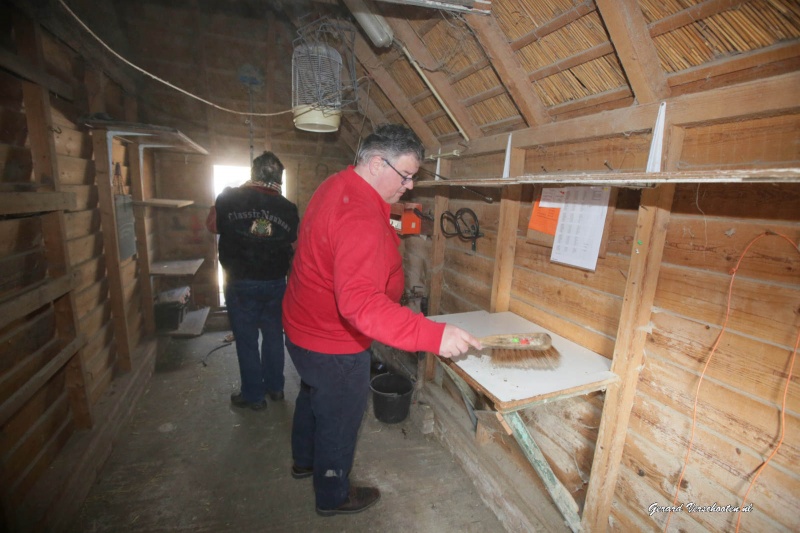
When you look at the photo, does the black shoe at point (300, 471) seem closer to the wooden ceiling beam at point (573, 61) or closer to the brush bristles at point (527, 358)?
the brush bristles at point (527, 358)

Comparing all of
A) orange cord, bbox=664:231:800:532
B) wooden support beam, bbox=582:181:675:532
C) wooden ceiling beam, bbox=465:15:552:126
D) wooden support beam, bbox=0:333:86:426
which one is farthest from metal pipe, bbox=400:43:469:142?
wooden support beam, bbox=0:333:86:426

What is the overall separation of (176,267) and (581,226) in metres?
3.83

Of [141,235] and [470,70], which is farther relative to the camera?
[141,235]

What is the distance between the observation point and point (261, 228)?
101 inches

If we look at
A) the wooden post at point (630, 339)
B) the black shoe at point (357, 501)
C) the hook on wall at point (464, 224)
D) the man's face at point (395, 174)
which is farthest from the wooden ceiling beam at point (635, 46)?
the black shoe at point (357, 501)

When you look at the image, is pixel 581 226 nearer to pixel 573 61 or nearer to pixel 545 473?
pixel 573 61

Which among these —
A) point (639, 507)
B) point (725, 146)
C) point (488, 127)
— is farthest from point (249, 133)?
point (639, 507)

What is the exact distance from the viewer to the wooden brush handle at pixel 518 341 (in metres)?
1.48

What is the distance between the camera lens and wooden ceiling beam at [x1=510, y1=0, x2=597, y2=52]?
4.27 feet

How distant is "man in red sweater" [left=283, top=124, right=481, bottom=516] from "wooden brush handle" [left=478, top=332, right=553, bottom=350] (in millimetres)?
165

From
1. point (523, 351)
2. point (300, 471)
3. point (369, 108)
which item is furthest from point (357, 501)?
point (369, 108)

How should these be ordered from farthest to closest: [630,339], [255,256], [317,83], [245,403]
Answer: [245,403]
[255,256]
[317,83]
[630,339]

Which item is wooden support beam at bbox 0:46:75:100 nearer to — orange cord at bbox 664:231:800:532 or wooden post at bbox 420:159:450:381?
wooden post at bbox 420:159:450:381

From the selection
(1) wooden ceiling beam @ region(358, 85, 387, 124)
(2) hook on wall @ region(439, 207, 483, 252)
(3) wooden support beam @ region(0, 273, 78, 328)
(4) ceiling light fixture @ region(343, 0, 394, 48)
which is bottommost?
(3) wooden support beam @ region(0, 273, 78, 328)
